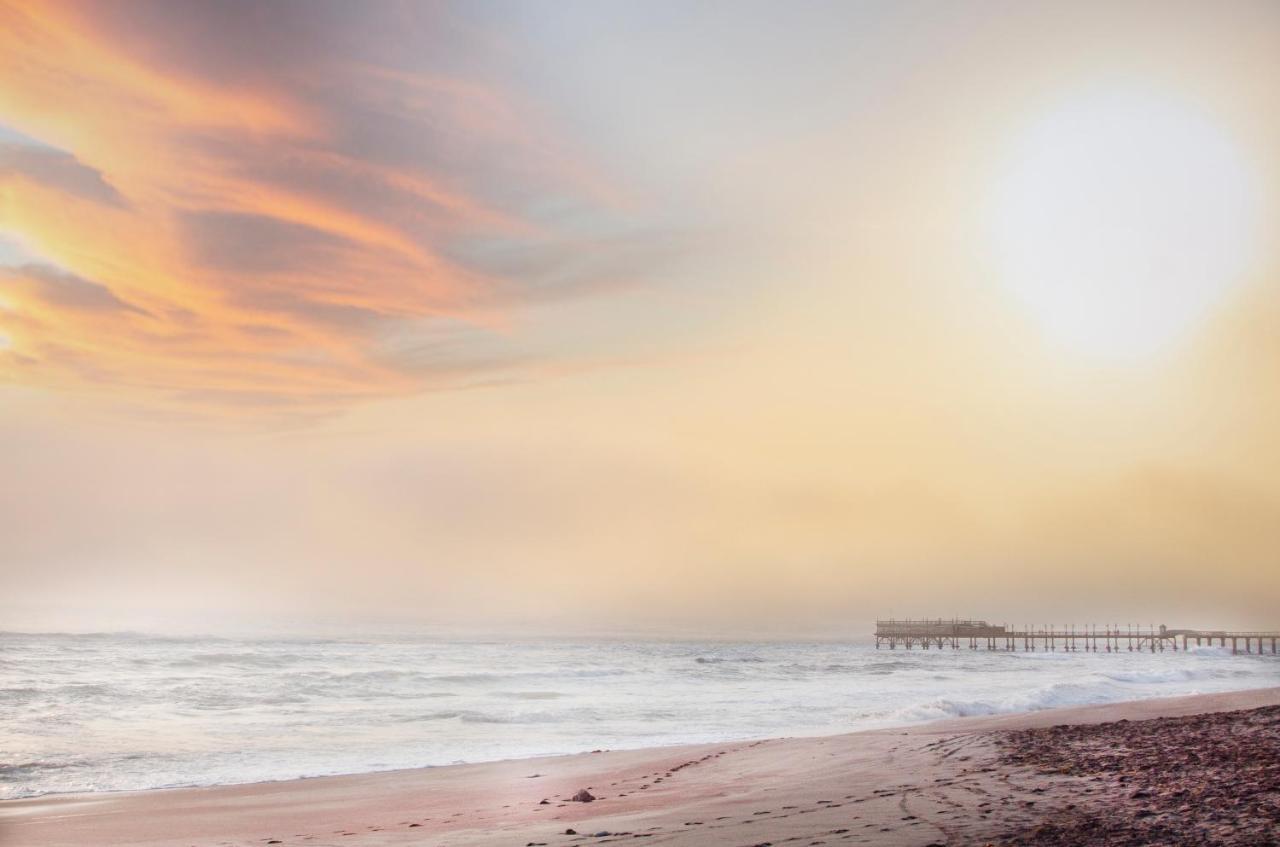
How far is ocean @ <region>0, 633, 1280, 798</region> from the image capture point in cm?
2000

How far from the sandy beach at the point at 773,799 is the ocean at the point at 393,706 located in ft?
11.0

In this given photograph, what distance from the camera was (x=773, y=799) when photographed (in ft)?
36.4

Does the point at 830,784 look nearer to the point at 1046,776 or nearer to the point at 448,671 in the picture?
the point at 1046,776

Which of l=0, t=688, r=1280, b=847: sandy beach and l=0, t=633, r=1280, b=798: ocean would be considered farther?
l=0, t=633, r=1280, b=798: ocean

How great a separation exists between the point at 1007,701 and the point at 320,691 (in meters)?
25.1

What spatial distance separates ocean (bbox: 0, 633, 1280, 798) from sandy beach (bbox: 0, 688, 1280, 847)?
336 cm

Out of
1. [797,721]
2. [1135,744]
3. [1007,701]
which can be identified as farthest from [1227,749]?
[1007,701]

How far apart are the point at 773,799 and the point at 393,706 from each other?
78.5 ft

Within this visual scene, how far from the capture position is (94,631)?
274ft

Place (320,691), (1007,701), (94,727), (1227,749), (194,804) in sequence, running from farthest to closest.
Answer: (320,691)
(1007,701)
(94,727)
(194,804)
(1227,749)

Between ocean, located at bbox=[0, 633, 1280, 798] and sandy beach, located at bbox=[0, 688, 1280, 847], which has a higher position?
Result: sandy beach, located at bbox=[0, 688, 1280, 847]

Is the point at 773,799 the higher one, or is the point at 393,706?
the point at 773,799

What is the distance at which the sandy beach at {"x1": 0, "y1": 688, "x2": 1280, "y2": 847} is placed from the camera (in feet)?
Answer: 27.3

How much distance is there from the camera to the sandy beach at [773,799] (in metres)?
8.34
